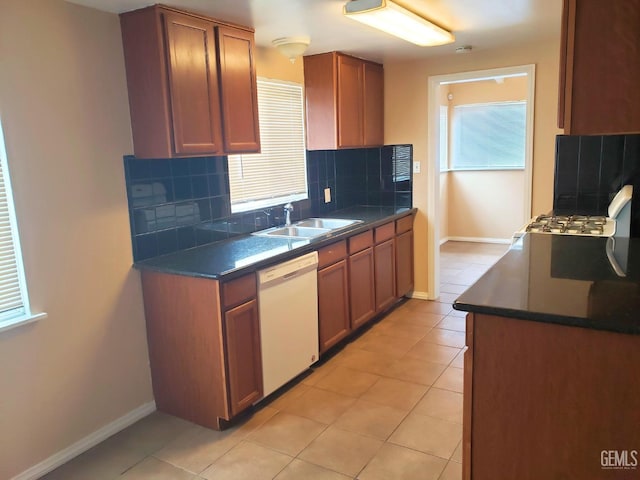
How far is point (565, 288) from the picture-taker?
181cm

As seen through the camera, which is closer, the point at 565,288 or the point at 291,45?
the point at 565,288

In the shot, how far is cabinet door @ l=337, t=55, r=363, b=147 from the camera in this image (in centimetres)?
404

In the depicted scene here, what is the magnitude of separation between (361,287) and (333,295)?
0.44 meters

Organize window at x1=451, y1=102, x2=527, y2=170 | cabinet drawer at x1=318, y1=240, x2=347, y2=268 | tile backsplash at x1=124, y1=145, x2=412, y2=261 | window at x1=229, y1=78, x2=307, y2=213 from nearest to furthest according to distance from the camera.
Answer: tile backsplash at x1=124, y1=145, x2=412, y2=261 < cabinet drawer at x1=318, y1=240, x2=347, y2=268 < window at x1=229, y1=78, x2=307, y2=213 < window at x1=451, y1=102, x2=527, y2=170

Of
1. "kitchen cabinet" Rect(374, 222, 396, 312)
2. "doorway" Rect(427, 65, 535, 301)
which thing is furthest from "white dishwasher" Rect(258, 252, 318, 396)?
"doorway" Rect(427, 65, 535, 301)

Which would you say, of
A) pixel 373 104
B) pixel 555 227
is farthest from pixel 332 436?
pixel 373 104

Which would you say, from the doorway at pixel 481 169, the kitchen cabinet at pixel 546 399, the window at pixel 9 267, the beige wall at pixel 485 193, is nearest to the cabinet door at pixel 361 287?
the kitchen cabinet at pixel 546 399

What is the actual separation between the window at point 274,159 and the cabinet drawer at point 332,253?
2.22ft

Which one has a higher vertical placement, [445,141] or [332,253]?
[445,141]

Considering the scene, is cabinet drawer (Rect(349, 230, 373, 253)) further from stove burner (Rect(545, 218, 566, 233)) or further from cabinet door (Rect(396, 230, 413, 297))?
stove burner (Rect(545, 218, 566, 233))

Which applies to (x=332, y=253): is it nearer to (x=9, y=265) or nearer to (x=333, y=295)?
(x=333, y=295)

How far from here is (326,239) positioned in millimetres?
3320

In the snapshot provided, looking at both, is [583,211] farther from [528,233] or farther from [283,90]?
[283,90]

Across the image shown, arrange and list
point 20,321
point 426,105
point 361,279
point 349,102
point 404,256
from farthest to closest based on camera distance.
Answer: point 404,256
point 426,105
point 349,102
point 361,279
point 20,321
